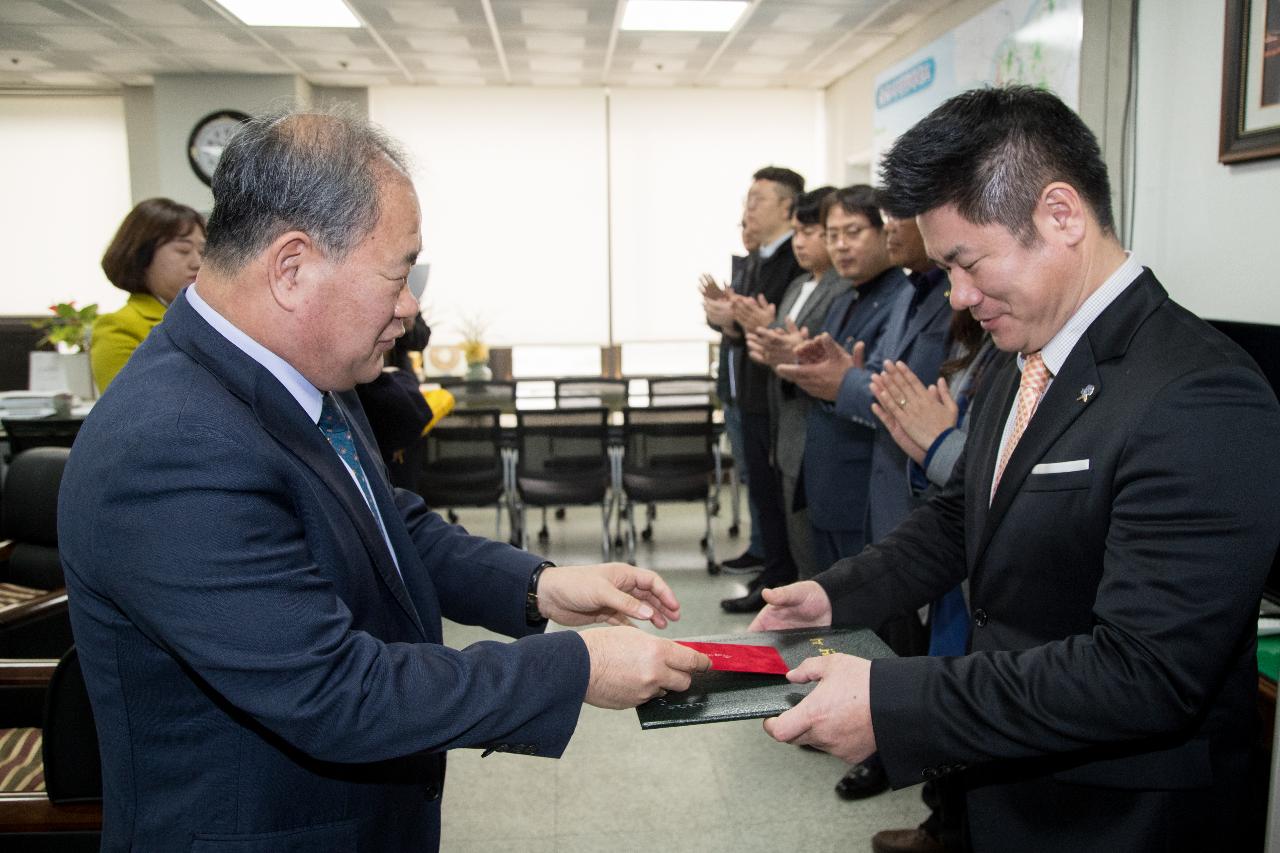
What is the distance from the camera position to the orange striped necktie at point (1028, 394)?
1384mm

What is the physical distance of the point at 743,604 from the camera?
4539 mm

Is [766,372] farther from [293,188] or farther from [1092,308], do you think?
[293,188]

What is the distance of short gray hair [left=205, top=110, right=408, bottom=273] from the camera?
3.51ft

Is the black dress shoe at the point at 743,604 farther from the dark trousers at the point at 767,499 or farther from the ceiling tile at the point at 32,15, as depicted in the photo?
the ceiling tile at the point at 32,15

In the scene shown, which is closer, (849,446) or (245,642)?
(245,642)

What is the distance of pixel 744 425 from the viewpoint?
460 cm

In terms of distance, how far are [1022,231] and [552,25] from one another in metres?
5.64

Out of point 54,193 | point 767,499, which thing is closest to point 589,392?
point 767,499

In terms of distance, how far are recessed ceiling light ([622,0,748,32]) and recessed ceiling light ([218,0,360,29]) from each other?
6.03 ft

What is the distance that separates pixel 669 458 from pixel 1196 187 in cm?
301

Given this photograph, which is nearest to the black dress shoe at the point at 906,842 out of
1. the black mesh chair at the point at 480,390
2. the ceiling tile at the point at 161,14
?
the black mesh chair at the point at 480,390

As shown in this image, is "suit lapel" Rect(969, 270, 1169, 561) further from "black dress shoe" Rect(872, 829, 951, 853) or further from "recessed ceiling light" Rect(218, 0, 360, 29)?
"recessed ceiling light" Rect(218, 0, 360, 29)

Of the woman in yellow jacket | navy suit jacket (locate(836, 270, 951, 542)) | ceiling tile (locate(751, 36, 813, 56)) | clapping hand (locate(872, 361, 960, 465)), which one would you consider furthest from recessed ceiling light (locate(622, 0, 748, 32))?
clapping hand (locate(872, 361, 960, 465))

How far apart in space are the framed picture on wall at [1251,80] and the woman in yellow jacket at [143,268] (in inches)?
131
